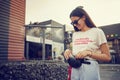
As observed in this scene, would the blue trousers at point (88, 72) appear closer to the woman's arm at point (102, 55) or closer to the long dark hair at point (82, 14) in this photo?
the woman's arm at point (102, 55)

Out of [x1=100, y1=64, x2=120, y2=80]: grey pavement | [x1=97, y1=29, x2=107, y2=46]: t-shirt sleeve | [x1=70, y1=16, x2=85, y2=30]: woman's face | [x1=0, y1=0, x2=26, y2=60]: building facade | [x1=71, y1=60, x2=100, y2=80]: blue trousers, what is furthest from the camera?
[x1=100, y1=64, x2=120, y2=80]: grey pavement

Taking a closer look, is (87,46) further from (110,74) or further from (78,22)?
(110,74)

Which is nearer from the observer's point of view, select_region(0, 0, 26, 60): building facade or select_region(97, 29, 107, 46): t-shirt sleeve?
select_region(97, 29, 107, 46): t-shirt sleeve

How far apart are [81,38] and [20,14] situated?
8598mm

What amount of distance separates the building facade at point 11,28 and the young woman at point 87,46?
6.86 metres

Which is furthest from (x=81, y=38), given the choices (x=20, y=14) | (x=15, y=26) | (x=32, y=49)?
(x=32, y=49)

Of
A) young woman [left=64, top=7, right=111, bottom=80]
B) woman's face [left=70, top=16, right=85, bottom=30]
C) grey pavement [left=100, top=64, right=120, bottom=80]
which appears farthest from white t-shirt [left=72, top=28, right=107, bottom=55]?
grey pavement [left=100, top=64, right=120, bottom=80]

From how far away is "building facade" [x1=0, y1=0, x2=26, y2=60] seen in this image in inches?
350

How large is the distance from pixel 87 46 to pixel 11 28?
25.3ft

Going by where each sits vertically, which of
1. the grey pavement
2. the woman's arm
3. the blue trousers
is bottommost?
the grey pavement

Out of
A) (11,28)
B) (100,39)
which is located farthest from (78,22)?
(11,28)

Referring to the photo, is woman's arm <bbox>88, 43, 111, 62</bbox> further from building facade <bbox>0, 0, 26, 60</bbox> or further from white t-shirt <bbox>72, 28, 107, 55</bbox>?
building facade <bbox>0, 0, 26, 60</bbox>

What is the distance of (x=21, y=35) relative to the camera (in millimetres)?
10453

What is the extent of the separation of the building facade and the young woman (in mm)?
6864
